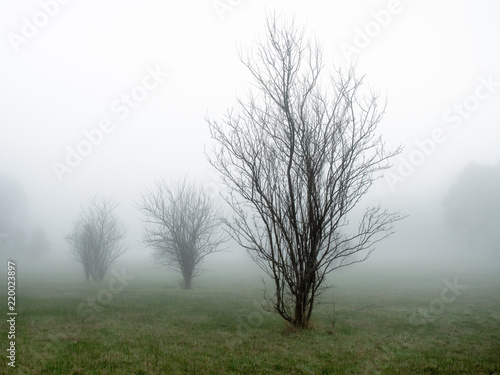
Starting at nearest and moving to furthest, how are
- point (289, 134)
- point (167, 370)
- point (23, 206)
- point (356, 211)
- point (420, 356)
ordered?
point (167, 370) < point (420, 356) < point (289, 134) < point (23, 206) < point (356, 211)

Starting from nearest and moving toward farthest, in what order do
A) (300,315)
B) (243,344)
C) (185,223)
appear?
1. (243,344)
2. (300,315)
3. (185,223)

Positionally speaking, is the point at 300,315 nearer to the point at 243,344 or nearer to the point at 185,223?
the point at 243,344

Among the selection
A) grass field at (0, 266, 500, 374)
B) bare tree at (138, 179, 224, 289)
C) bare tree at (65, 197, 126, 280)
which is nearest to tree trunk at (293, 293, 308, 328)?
grass field at (0, 266, 500, 374)

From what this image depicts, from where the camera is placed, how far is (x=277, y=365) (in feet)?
20.9

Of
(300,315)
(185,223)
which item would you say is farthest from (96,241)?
(300,315)

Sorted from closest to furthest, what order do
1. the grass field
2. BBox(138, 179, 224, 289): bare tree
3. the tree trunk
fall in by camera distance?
the grass field, the tree trunk, BBox(138, 179, 224, 289): bare tree

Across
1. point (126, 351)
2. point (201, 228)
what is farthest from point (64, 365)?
point (201, 228)

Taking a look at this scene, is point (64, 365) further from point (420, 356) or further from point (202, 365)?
point (420, 356)

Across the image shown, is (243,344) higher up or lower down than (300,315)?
lower down

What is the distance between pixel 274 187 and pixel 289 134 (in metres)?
1.63

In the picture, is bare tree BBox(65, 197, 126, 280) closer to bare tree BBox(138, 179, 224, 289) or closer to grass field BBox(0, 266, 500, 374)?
bare tree BBox(138, 179, 224, 289)

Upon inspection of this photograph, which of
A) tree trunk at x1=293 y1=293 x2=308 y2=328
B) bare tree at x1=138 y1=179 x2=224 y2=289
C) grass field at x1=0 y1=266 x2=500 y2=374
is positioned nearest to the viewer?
grass field at x1=0 y1=266 x2=500 y2=374

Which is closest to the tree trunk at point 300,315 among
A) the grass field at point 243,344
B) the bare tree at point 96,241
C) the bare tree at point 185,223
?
the grass field at point 243,344

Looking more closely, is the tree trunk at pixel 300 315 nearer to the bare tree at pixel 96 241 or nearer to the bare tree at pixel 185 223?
the bare tree at pixel 185 223
